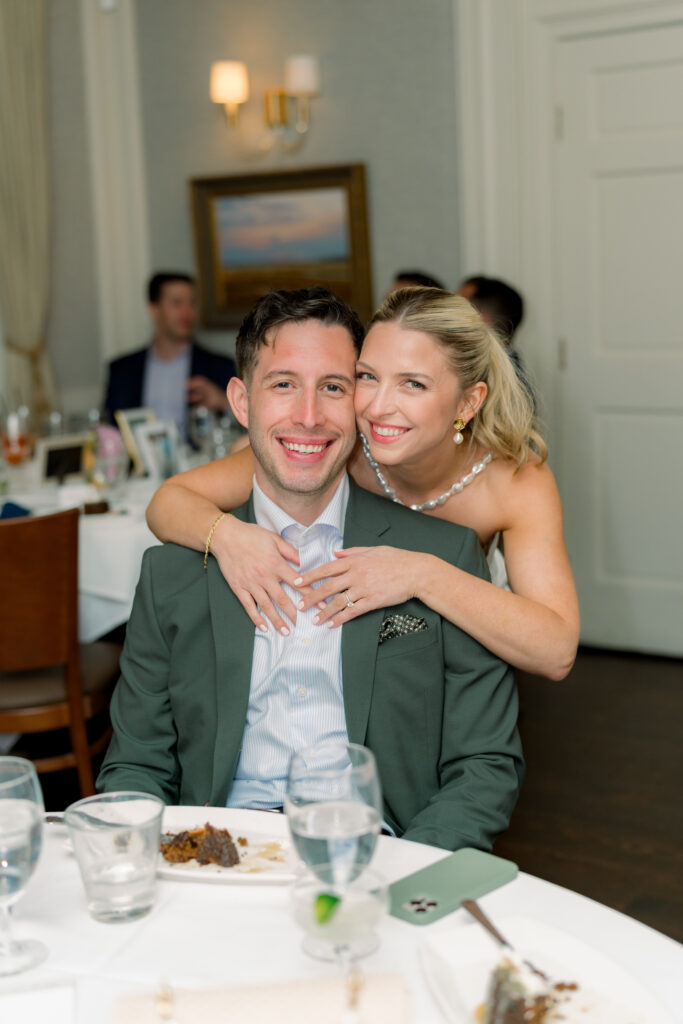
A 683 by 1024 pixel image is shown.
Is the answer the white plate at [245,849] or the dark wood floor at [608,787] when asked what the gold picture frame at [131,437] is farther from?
the white plate at [245,849]

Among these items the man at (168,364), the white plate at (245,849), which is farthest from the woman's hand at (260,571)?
the man at (168,364)

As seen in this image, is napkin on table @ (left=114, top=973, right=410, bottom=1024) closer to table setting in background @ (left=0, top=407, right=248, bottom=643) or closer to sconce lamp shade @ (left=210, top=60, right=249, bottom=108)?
table setting in background @ (left=0, top=407, right=248, bottom=643)

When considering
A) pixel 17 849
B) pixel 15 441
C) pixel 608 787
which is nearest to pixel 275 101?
pixel 15 441

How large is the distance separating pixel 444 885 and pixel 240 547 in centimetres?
72

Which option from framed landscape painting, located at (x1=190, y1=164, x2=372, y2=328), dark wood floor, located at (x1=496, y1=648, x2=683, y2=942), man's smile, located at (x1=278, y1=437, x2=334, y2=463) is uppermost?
framed landscape painting, located at (x1=190, y1=164, x2=372, y2=328)

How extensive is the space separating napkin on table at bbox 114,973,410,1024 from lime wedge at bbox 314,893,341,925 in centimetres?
5

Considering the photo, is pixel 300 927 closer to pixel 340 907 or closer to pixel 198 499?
pixel 340 907

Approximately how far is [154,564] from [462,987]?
950 mm

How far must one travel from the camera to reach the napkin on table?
889 millimetres

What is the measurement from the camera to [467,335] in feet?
6.08

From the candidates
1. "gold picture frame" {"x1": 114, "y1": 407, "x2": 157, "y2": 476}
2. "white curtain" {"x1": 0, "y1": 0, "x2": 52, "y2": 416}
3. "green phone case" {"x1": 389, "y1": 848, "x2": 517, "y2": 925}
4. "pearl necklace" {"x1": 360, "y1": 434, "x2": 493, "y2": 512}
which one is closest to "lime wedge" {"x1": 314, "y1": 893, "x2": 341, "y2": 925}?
"green phone case" {"x1": 389, "y1": 848, "x2": 517, "y2": 925}

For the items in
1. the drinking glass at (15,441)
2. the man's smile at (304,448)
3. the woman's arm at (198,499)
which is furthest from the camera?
the drinking glass at (15,441)

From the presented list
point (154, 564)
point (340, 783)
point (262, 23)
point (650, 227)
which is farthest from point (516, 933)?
point (262, 23)

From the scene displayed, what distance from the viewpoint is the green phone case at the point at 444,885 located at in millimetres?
1062
